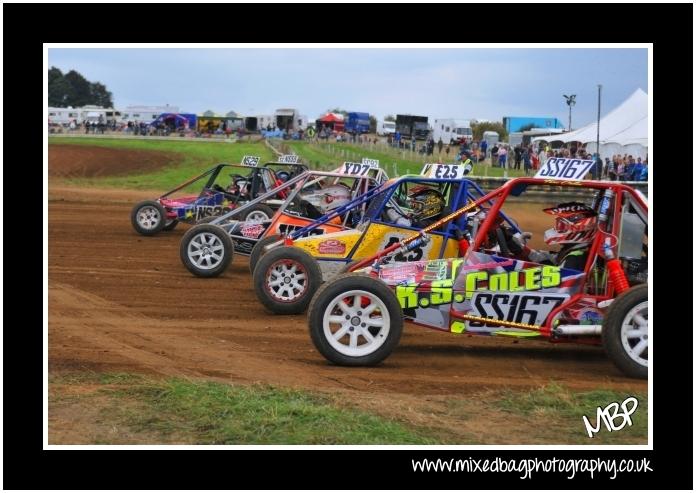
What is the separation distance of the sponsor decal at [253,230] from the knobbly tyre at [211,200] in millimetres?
2250

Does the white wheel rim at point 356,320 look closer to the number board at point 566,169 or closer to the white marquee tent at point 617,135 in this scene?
the number board at point 566,169

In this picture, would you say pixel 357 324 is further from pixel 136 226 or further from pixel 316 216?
pixel 136 226

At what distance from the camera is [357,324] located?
7727mm

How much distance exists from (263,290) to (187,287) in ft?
7.79

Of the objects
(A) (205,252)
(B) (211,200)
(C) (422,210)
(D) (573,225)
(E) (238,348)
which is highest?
(B) (211,200)

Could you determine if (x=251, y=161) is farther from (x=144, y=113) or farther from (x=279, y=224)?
(x=144, y=113)

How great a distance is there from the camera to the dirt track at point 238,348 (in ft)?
24.5

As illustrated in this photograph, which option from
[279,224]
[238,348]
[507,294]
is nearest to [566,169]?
Result: [507,294]

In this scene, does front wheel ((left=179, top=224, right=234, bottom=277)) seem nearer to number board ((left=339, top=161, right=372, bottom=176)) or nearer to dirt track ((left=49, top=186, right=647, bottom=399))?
dirt track ((left=49, top=186, right=647, bottom=399))

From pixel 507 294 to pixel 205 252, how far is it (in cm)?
618

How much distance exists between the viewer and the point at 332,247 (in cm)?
1066

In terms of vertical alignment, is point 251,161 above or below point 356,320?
above

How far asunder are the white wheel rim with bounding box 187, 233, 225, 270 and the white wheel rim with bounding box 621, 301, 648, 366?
6883 millimetres

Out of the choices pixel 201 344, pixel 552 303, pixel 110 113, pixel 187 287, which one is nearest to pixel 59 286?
pixel 187 287
